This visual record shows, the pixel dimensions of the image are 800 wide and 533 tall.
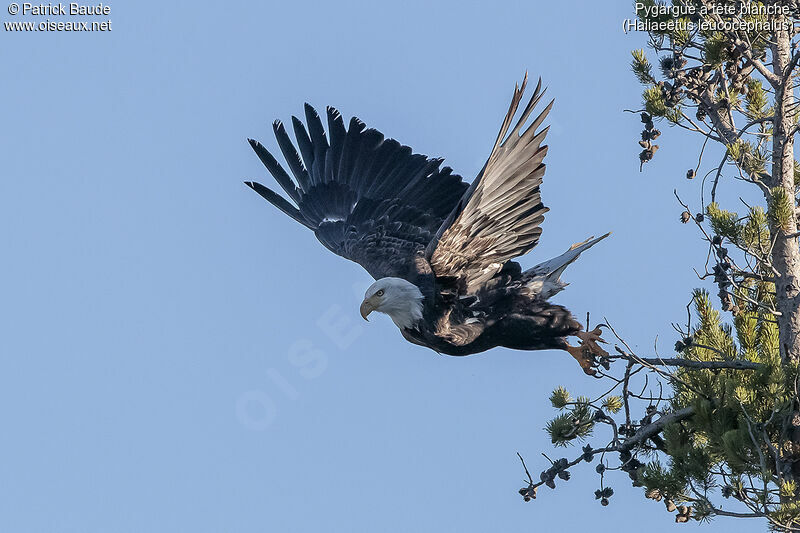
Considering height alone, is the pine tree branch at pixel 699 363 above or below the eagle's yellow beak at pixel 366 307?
below

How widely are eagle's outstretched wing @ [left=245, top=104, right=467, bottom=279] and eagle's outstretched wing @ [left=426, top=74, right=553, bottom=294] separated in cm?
118

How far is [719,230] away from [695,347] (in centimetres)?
85

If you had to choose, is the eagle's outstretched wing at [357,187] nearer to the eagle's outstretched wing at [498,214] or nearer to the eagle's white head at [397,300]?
the eagle's white head at [397,300]

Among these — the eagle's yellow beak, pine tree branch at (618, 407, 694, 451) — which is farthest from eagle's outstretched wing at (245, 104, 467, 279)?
pine tree branch at (618, 407, 694, 451)

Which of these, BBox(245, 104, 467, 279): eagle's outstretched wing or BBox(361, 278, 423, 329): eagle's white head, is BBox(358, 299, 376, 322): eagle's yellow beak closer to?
BBox(361, 278, 423, 329): eagle's white head

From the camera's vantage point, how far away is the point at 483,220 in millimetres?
8203

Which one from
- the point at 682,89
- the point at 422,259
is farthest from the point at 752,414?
the point at 422,259

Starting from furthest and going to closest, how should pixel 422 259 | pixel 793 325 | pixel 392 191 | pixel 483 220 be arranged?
pixel 392 191, pixel 422 259, pixel 483 220, pixel 793 325

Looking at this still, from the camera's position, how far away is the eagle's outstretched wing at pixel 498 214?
7719mm

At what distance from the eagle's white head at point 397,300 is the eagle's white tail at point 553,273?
0.93 m

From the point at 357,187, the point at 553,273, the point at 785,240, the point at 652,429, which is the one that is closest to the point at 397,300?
the point at 553,273

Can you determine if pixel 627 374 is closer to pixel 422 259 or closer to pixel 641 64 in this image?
pixel 641 64

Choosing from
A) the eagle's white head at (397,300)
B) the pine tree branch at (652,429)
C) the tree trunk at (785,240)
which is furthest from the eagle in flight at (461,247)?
the tree trunk at (785,240)

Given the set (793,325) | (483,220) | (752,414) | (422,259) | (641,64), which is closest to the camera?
(752,414)
